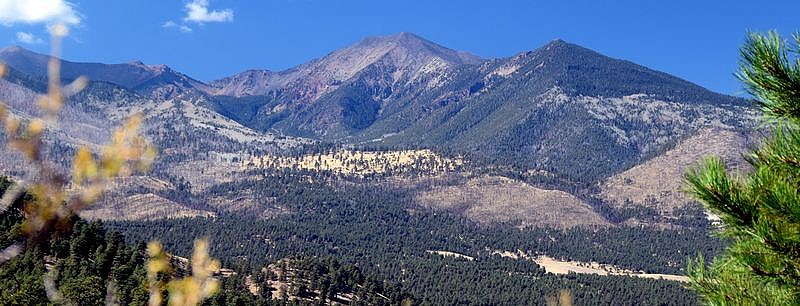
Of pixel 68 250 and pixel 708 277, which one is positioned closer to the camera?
pixel 708 277

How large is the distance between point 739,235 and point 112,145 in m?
6.55

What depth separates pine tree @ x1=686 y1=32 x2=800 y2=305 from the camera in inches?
268

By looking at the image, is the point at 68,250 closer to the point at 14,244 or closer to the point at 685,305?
the point at 14,244

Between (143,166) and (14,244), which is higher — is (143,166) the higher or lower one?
the higher one

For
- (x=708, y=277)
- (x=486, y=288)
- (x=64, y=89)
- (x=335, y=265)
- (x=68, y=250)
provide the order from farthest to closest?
(x=486, y=288) < (x=335, y=265) < (x=68, y=250) < (x=708, y=277) < (x=64, y=89)

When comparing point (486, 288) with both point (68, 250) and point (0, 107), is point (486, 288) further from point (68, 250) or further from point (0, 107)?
point (0, 107)

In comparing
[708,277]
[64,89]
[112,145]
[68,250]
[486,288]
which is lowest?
[486,288]

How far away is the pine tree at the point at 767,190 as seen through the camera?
680 centimetres

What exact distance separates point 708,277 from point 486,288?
177 metres

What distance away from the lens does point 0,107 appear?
453 centimetres

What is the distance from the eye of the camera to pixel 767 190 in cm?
676

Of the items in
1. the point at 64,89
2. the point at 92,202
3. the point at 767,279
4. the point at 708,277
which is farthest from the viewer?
the point at 708,277

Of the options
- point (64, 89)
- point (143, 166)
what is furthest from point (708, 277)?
point (64, 89)

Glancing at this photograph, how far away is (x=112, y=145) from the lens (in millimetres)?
4688
